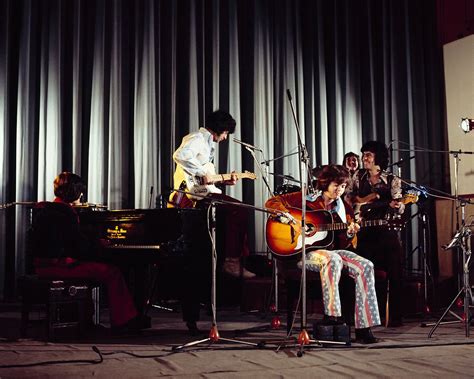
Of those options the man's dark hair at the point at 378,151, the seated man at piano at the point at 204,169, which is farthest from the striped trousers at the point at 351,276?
the man's dark hair at the point at 378,151

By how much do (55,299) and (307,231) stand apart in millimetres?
1777

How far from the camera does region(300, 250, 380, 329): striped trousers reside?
4062mm

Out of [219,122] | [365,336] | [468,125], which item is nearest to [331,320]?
[365,336]

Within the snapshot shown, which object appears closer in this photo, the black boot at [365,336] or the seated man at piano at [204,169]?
the black boot at [365,336]

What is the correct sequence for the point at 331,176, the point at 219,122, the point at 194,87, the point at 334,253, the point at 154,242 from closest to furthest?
the point at 334,253
the point at 331,176
the point at 154,242
the point at 219,122
the point at 194,87

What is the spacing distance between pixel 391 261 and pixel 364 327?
39.5 inches

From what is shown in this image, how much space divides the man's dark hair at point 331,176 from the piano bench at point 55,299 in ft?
5.80

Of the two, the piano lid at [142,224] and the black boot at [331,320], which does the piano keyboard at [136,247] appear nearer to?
the piano lid at [142,224]

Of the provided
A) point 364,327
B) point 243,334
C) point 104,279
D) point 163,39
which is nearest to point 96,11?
point 163,39

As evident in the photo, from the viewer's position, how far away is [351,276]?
423cm

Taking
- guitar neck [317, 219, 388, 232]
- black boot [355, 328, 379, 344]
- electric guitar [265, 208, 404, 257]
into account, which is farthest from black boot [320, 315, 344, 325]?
guitar neck [317, 219, 388, 232]

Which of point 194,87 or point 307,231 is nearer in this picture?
point 307,231

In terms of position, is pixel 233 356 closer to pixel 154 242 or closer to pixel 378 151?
pixel 154 242

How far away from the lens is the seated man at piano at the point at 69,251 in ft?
14.3
